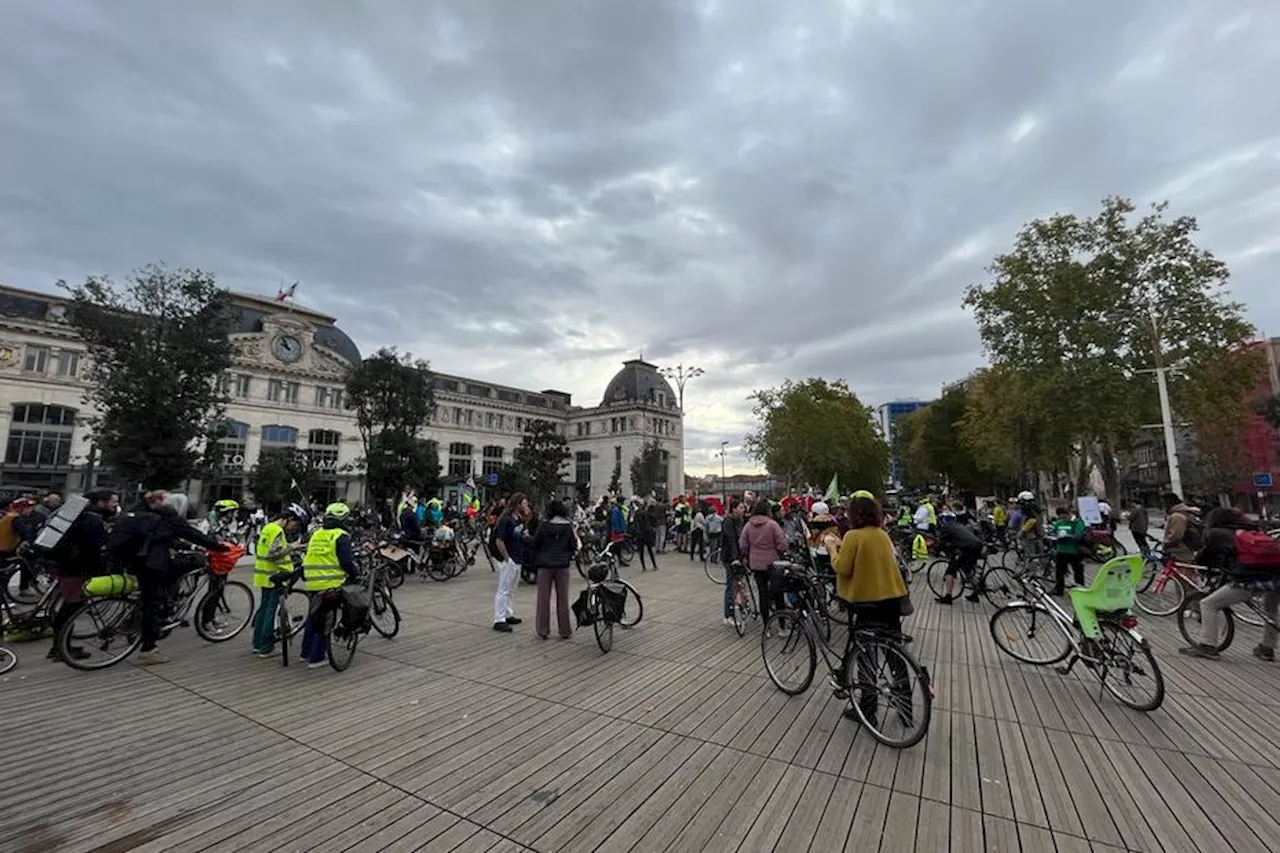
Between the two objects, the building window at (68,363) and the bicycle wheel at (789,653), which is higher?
the building window at (68,363)

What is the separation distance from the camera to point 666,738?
14.9 ft

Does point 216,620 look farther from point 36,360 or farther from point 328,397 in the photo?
point 328,397

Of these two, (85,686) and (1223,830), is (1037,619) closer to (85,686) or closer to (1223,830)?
(1223,830)

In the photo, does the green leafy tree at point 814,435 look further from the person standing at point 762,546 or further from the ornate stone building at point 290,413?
the person standing at point 762,546

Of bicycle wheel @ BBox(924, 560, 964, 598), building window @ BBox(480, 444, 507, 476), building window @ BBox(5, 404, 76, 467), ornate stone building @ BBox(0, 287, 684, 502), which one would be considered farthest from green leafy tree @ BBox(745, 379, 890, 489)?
building window @ BBox(5, 404, 76, 467)

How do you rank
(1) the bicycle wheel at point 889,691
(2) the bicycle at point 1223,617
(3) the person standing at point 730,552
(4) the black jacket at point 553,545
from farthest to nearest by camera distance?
(3) the person standing at point 730,552 → (4) the black jacket at point 553,545 → (2) the bicycle at point 1223,617 → (1) the bicycle wheel at point 889,691

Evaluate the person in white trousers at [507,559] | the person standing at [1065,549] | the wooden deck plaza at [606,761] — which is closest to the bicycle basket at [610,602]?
the wooden deck plaza at [606,761]

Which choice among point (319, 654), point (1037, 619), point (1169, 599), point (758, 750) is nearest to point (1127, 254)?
point (1169, 599)

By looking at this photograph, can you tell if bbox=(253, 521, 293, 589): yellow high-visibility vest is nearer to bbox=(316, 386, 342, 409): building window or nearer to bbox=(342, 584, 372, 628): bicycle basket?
bbox=(342, 584, 372, 628): bicycle basket

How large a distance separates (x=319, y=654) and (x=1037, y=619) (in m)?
8.22

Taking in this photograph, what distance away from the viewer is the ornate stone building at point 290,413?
4300 centimetres

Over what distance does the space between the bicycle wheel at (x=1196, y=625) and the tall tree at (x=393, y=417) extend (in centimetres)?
3125

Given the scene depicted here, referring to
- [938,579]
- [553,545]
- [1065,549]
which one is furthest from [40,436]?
[1065,549]

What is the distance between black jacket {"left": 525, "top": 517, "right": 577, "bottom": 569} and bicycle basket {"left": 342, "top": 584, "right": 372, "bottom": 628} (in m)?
2.11
